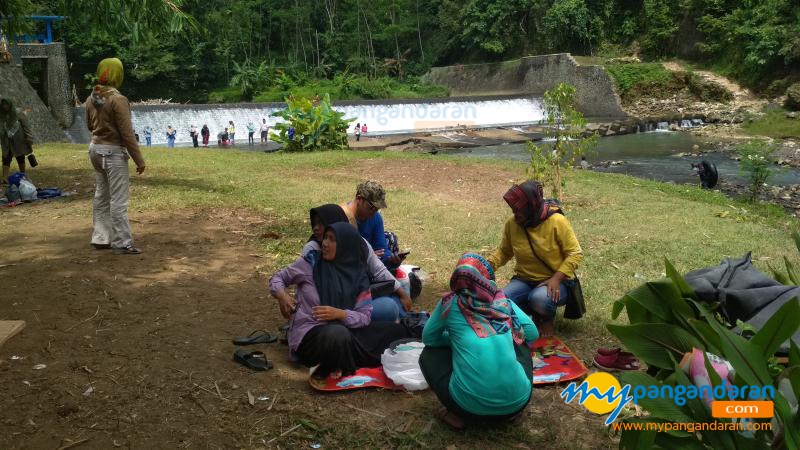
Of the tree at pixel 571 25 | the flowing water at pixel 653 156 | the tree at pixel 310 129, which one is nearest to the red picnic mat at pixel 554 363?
the flowing water at pixel 653 156

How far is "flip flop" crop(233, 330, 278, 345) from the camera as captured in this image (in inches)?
161

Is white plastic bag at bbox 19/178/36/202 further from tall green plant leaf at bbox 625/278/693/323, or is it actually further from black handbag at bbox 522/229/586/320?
tall green plant leaf at bbox 625/278/693/323

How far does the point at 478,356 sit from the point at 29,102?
19360 mm

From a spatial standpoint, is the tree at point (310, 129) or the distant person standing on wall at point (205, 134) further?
the distant person standing on wall at point (205, 134)

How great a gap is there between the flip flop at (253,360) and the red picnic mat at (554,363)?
160 centimetres

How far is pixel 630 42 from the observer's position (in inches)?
1431

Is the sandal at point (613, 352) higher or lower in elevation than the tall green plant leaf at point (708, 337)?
lower

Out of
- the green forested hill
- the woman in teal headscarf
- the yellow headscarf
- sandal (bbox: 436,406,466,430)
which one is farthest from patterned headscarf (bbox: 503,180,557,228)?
the green forested hill

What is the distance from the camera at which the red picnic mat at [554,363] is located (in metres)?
3.64

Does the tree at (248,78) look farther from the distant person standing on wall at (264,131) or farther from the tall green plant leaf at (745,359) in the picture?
the tall green plant leaf at (745,359)

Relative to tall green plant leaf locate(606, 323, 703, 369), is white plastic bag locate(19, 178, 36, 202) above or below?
above

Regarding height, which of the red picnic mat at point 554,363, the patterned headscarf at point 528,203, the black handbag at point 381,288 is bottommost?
the red picnic mat at point 554,363

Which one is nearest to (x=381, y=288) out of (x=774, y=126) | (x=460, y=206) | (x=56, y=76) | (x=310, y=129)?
(x=460, y=206)

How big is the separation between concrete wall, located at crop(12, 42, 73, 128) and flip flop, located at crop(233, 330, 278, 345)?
65.9 feet
